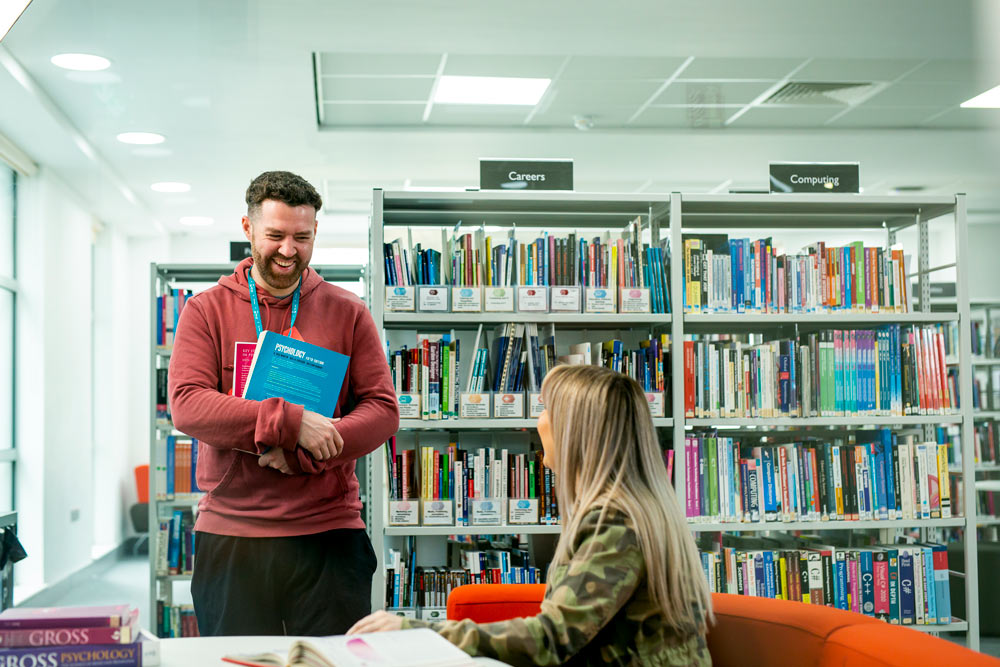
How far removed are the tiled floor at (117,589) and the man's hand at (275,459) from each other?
443cm

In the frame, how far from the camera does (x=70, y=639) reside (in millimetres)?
1190

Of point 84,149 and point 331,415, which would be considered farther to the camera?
point 84,149

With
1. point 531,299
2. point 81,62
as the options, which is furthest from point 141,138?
point 531,299

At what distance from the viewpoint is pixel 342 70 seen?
527cm

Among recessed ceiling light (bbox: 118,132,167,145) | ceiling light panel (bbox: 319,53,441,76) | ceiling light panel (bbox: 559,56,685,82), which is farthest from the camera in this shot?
recessed ceiling light (bbox: 118,132,167,145)

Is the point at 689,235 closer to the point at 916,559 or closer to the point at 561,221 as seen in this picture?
the point at 561,221

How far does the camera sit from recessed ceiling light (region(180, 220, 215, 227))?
8555 mm

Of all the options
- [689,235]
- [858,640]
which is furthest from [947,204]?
[858,640]

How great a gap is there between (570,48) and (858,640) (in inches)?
155

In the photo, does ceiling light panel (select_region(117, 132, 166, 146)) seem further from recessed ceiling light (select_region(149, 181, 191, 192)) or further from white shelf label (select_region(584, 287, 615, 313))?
white shelf label (select_region(584, 287, 615, 313))

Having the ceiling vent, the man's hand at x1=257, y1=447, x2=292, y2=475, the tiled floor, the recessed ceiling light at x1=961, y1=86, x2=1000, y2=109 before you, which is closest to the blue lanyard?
the man's hand at x1=257, y1=447, x2=292, y2=475

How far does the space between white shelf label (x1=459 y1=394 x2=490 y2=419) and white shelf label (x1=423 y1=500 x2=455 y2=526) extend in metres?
0.31

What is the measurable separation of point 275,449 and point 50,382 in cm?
532

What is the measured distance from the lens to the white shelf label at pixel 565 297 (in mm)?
3234
